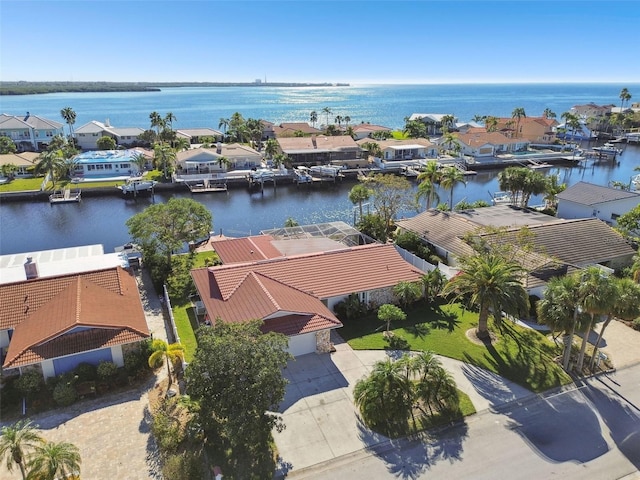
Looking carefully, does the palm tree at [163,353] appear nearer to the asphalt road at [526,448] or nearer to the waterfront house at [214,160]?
the asphalt road at [526,448]

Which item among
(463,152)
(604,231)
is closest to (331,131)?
(463,152)

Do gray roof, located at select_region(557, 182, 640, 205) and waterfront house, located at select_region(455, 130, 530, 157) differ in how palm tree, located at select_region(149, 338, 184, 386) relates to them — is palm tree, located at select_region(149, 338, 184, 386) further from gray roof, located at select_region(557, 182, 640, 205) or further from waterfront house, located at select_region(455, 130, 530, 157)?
waterfront house, located at select_region(455, 130, 530, 157)

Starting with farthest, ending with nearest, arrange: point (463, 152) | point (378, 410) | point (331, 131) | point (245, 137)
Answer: point (331, 131) → point (245, 137) → point (463, 152) → point (378, 410)

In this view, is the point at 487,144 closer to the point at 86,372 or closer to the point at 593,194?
the point at 593,194

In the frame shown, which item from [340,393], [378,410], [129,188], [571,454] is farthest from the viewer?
[129,188]

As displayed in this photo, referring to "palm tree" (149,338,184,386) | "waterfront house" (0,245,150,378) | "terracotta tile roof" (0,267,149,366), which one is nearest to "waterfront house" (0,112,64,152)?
"waterfront house" (0,245,150,378)

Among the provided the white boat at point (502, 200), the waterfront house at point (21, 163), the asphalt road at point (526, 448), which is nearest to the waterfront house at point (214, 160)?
the waterfront house at point (21, 163)

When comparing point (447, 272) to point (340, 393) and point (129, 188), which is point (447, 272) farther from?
point (129, 188)
